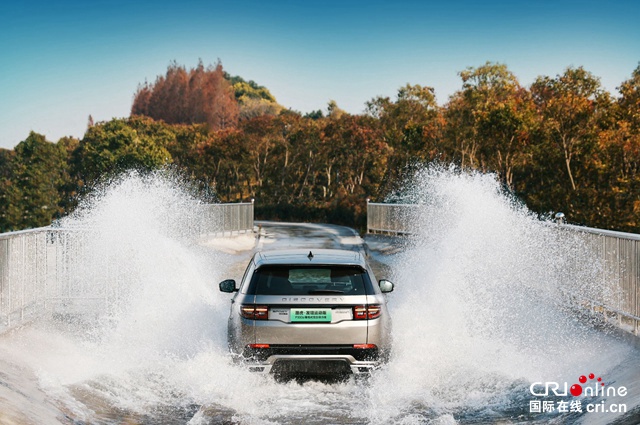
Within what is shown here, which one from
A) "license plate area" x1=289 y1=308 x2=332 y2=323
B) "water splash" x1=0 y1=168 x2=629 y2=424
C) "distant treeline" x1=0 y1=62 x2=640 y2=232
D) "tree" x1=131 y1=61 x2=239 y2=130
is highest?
"tree" x1=131 y1=61 x2=239 y2=130

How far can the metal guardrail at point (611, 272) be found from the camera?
10577 mm

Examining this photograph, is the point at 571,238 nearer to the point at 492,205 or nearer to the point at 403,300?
the point at 403,300

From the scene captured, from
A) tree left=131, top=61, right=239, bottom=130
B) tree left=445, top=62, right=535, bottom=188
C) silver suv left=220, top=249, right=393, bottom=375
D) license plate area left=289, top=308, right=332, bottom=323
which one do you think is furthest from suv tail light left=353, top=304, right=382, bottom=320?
tree left=131, top=61, right=239, bottom=130

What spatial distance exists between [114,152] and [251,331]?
3131 inches

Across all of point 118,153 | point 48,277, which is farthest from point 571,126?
point 118,153

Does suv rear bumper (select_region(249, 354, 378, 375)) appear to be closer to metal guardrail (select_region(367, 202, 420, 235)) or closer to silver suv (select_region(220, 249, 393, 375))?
silver suv (select_region(220, 249, 393, 375))

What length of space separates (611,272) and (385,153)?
57.8 metres

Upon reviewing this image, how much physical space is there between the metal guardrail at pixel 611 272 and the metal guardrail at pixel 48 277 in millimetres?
7660

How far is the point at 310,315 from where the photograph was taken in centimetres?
841

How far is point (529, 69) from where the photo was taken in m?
62.2

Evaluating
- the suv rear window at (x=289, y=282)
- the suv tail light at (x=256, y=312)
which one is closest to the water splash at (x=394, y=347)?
the suv tail light at (x=256, y=312)

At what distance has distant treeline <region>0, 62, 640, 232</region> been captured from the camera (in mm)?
42219

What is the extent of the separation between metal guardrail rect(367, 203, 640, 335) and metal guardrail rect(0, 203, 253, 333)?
302 inches

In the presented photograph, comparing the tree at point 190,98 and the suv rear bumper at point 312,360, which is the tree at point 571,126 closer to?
the suv rear bumper at point 312,360
